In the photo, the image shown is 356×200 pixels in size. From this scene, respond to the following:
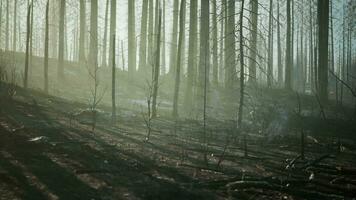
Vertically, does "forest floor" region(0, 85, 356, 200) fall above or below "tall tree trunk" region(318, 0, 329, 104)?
below

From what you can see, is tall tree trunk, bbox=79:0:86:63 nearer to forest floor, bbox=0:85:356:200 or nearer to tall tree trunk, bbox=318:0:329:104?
forest floor, bbox=0:85:356:200

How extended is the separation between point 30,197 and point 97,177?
1.47 metres

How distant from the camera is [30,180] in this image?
630cm

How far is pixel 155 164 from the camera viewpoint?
8031 millimetres

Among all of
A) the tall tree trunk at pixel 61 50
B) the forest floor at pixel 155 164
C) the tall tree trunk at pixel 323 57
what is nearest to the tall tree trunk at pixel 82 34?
the tall tree trunk at pixel 61 50

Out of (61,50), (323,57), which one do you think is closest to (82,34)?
(61,50)

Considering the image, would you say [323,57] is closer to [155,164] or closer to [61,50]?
[61,50]

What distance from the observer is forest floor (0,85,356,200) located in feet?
20.1

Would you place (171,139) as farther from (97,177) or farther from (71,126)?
(97,177)

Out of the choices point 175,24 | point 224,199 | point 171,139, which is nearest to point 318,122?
point 171,139

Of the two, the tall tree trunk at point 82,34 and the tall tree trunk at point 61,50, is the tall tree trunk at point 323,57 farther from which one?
the tall tree trunk at point 82,34

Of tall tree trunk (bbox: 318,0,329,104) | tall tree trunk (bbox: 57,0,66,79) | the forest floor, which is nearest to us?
the forest floor

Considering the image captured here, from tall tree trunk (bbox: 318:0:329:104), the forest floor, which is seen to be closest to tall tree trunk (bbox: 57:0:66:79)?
the forest floor

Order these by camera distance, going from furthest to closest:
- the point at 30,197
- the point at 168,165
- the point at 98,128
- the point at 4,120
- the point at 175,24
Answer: the point at 175,24, the point at 98,128, the point at 4,120, the point at 168,165, the point at 30,197
